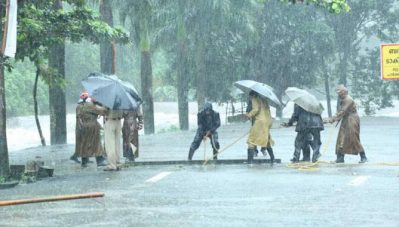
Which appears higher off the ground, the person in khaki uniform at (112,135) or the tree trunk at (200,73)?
the tree trunk at (200,73)

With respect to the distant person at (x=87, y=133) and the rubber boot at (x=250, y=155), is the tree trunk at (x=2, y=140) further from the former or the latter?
the rubber boot at (x=250, y=155)

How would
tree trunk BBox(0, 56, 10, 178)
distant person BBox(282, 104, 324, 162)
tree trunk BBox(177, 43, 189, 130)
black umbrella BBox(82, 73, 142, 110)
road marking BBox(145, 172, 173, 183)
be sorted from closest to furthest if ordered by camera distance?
1. road marking BBox(145, 172, 173, 183)
2. tree trunk BBox(0, 56, 10, 178)
3. black umbrella BBox(82, 73, 142, 110)
4. distant person BBox(282, 104, 324, 162)
5. tree trunk BBox(177, 43, 189, 130)

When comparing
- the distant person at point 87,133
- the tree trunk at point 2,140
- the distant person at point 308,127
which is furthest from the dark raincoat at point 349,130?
the tree trunk at point 2,140

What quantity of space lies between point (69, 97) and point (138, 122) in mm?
61898

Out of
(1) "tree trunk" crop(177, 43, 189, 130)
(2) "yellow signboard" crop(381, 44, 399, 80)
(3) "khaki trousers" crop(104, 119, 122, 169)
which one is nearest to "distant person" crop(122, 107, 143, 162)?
(3) "khaki trousers" crop(104, 119, 122, 169)

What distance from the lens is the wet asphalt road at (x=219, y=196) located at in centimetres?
1181

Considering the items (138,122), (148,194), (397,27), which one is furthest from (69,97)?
(148,194)

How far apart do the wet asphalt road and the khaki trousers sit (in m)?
0.46

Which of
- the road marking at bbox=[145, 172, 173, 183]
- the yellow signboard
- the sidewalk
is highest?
the yellow signboard

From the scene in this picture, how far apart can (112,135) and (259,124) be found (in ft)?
10.6

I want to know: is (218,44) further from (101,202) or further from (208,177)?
(101,202)

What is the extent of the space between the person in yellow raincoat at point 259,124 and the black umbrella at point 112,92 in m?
2.59

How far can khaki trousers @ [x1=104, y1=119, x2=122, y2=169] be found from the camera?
19062 millimetres

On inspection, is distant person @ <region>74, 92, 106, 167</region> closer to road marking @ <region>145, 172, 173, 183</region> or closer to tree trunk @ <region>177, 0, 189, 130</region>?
road marking @ <region>145, 172, 173, 183</region>
